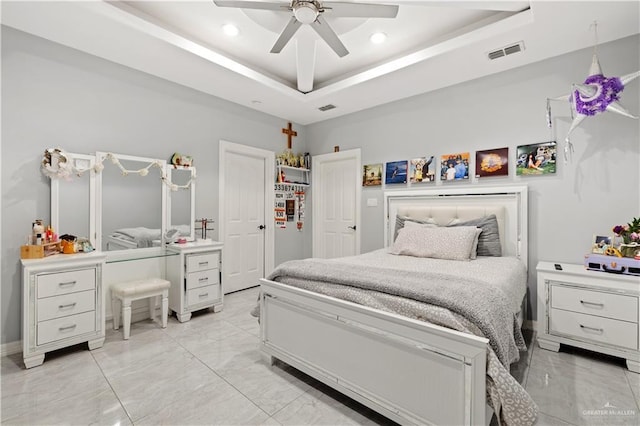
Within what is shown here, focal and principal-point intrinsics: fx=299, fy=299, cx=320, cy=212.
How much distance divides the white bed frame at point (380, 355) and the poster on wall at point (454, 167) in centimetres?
240

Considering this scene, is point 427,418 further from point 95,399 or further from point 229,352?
point 95,399

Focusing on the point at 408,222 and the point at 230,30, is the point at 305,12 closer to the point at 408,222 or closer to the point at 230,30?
the point at 230,30

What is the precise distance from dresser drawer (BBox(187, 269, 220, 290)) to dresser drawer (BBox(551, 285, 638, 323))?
10.5 feet

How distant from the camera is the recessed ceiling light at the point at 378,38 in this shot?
9.38 ft

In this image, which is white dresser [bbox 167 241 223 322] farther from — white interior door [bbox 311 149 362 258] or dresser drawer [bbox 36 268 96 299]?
white interior door [bbox 311 149 362 258]

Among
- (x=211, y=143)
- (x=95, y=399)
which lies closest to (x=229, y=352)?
(x=95, y=399)

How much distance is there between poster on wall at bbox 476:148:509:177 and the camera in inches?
123

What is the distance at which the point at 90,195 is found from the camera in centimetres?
279

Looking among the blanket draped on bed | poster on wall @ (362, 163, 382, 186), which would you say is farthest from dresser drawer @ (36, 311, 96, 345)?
poster on wall @ (362, 163, 382, 186)

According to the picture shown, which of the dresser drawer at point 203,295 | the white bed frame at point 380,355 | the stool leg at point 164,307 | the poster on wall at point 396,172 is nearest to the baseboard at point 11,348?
the stool leg at point 164,307

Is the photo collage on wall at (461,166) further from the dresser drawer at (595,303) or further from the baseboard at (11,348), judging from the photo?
the baseboard at (11,348)

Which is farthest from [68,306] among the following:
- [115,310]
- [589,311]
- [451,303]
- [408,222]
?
[589,311]

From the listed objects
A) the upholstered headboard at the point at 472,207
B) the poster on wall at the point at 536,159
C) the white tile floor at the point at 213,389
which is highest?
the poster on wall at the point at 536,159

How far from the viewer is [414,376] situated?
1.45m
